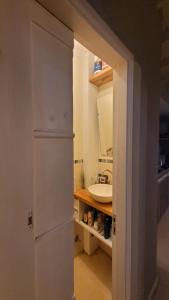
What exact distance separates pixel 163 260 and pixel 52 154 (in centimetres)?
224

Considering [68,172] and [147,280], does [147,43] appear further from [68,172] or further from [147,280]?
[147,280]

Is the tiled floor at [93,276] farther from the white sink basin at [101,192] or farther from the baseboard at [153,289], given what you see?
the white sink basin at [101,192]

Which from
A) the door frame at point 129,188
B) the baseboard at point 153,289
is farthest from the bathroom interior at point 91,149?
the door frame at point 129,188

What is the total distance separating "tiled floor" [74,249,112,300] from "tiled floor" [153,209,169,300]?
0.47m

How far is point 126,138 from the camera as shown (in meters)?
1.07

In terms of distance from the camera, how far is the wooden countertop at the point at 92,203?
1634mm

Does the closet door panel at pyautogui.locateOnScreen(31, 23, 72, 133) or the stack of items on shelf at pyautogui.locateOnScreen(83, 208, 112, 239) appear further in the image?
the stack of items on shelf at pyautogui.locateOnScreen(83, 208, 112, 239)

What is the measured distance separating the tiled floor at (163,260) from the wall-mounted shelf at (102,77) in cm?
225

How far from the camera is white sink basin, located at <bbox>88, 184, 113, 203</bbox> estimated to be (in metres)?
1.71

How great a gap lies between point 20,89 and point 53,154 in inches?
11.7

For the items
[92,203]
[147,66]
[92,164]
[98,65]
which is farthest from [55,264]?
[98,65]

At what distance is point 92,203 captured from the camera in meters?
1.82

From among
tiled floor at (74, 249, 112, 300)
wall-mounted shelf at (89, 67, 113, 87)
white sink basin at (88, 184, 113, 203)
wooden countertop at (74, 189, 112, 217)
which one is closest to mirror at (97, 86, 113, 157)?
wall-mounted shelf at (89, 67, 113, 87)

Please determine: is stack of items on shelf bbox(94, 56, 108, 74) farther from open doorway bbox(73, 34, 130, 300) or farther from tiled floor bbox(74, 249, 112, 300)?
tiled floor bbox(74, 249, 112, 300)
